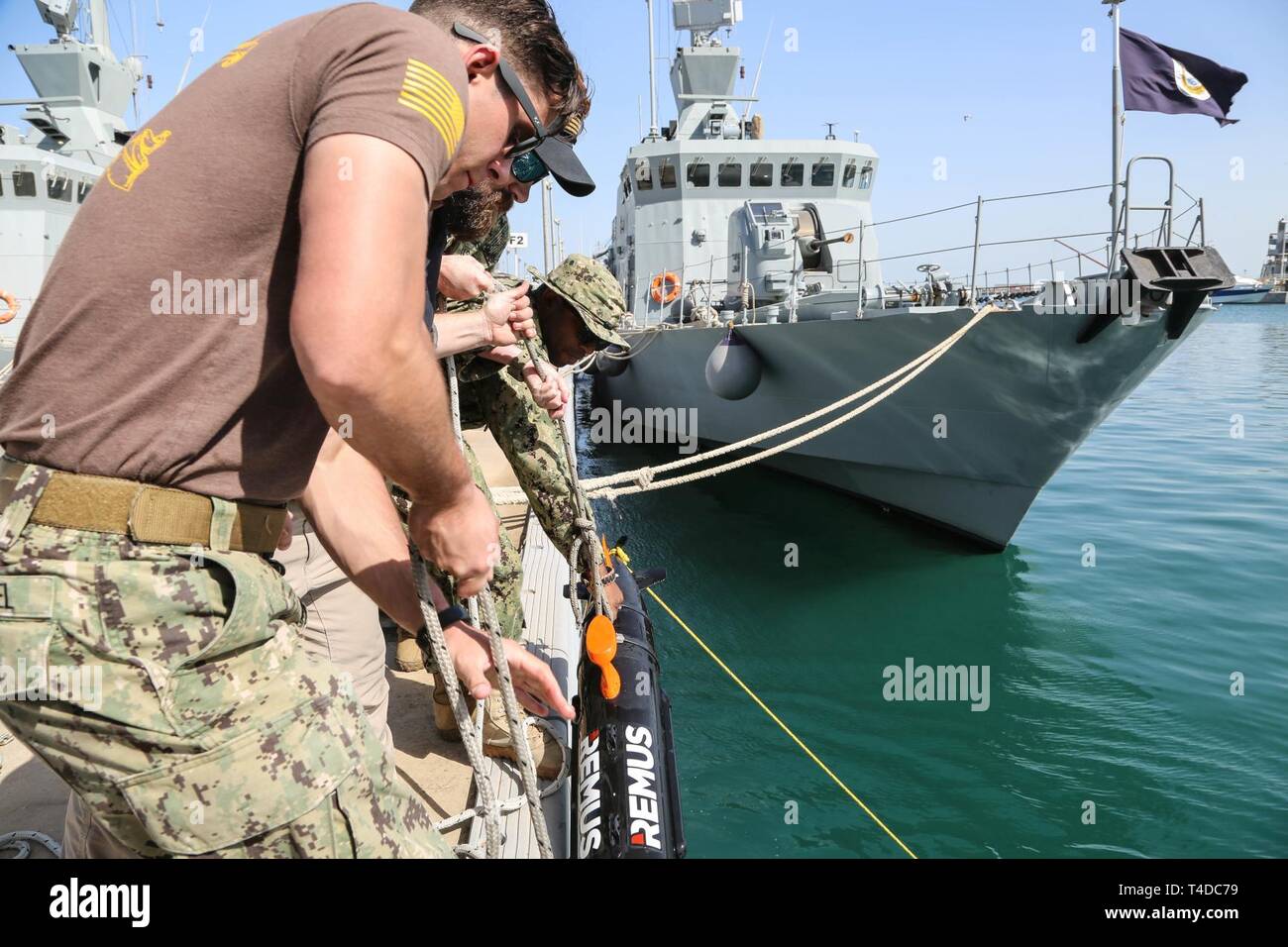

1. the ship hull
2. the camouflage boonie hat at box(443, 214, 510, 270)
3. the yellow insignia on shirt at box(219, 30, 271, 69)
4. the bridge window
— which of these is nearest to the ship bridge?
the bridge window

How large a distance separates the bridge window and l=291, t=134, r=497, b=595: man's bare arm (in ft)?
52.4

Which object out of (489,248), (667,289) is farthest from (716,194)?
(489,248)

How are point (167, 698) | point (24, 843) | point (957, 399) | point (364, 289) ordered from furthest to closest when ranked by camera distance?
1. point (957, 399)
2. point (24, 843)
3. point (167, 698)
4. point (364, 289)

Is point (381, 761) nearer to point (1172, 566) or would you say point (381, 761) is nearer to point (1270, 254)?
point (1172, 566)

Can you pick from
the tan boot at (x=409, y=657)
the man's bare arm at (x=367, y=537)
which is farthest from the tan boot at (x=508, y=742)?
the man's bare arm at (x=367, y=537)

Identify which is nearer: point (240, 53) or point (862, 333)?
point (240, 53)

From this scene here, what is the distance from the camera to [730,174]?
51.8ft

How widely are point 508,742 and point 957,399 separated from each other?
262 inches

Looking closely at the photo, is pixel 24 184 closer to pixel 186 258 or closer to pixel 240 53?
pixel 240 53

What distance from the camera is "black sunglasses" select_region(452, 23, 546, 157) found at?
1.22 meters

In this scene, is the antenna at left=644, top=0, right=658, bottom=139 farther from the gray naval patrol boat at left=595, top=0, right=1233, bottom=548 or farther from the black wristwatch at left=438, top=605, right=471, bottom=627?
the black wristwatch at left=438, top=605, right=471, bottom=627

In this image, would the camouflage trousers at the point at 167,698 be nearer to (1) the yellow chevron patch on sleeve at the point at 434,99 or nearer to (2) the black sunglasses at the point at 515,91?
(1) the yellow chevron patch on sleeve at the point at 434,99
